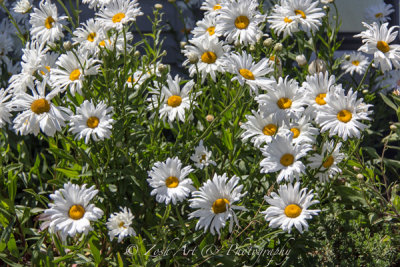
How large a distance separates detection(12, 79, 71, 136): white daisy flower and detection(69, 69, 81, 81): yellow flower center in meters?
0.25

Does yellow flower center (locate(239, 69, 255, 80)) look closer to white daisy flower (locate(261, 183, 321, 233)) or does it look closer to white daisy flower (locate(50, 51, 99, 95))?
white daisy flower (locate(261, 183, 321, 233))

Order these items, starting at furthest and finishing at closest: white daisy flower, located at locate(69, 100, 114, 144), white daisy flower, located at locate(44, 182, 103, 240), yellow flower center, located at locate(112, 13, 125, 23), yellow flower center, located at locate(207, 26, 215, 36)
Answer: yellow flower center, located at locate(207, 26, 215, 36)
yellow flower center, located at locate(112, 13, 125, 23)
white daisy flower, located at locate(69, 100, 114, 144)
white daisy flower, located at locate(44, 182, 103, 240)

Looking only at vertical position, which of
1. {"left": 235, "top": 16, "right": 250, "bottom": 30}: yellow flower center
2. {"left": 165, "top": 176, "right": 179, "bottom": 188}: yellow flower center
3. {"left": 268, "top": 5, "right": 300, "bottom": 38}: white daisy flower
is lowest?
{"left": 165, "top": 176, "right": 179, "bottom": 188}: yellow flower center

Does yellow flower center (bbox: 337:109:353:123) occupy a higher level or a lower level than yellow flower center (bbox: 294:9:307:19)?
lower

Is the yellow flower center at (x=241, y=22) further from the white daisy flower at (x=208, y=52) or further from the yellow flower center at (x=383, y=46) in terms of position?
the yellow flower center at (x=383, y=46)

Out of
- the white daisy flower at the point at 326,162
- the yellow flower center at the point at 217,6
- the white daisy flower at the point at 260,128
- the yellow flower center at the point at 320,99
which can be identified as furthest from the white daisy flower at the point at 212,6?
the white daisy flower at the point at 326,162

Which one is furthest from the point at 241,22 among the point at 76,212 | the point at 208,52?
the point at 76,212

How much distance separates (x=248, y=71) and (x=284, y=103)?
0.19 m

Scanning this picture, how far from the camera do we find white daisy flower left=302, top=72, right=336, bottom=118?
201cm

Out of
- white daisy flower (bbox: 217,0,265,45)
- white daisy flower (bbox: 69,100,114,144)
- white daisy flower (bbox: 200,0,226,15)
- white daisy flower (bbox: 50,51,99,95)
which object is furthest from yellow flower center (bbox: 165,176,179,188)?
white daisy flower (bbox: 200,0,226,15)

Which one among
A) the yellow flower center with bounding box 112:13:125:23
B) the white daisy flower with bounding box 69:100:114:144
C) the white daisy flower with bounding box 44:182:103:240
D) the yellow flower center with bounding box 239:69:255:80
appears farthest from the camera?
the yellow flower center with bounding box 112:13:125:23

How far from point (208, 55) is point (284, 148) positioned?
0.58m

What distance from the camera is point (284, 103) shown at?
2.05 metres

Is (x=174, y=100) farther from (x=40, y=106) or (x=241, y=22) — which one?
(x=40, y=106)
